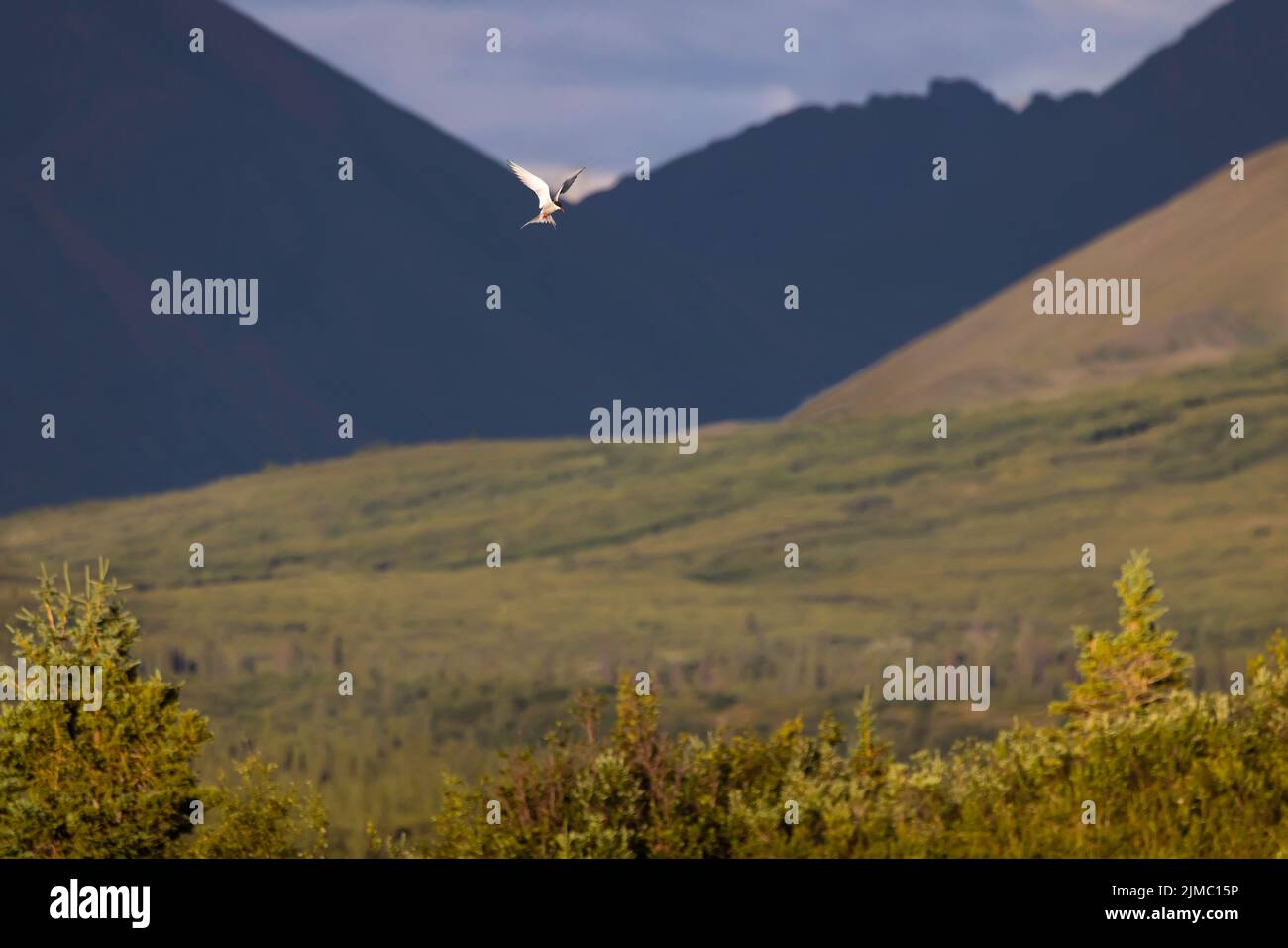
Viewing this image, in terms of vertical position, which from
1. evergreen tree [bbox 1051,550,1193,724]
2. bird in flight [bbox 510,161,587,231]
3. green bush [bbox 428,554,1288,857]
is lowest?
green bush [bbox 428,554,1288,857]

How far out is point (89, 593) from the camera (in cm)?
6475

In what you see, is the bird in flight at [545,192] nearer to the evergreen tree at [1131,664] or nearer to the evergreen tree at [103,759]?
the evergreen tree at [103,759]

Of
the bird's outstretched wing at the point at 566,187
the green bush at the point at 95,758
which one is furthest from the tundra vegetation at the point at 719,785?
the bird's outstretched wing at the point at 566,187

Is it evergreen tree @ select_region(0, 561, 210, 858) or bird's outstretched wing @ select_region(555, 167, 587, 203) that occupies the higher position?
bird's outstretched wing @ select_region(555, 167, 587, 203)

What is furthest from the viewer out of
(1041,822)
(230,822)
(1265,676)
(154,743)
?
(230,822)

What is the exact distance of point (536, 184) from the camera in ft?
129

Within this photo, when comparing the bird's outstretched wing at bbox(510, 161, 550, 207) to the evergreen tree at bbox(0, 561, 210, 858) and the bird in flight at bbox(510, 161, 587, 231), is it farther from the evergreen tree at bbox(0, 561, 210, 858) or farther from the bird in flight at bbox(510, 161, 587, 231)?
the evergreen tree at bbox(0, 561, 210, 858)

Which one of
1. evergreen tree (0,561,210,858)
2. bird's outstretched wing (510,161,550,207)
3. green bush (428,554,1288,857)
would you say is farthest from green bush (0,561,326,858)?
bird's outstretched wing (510,161,550,207)

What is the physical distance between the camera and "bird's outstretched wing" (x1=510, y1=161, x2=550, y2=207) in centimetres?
3834
